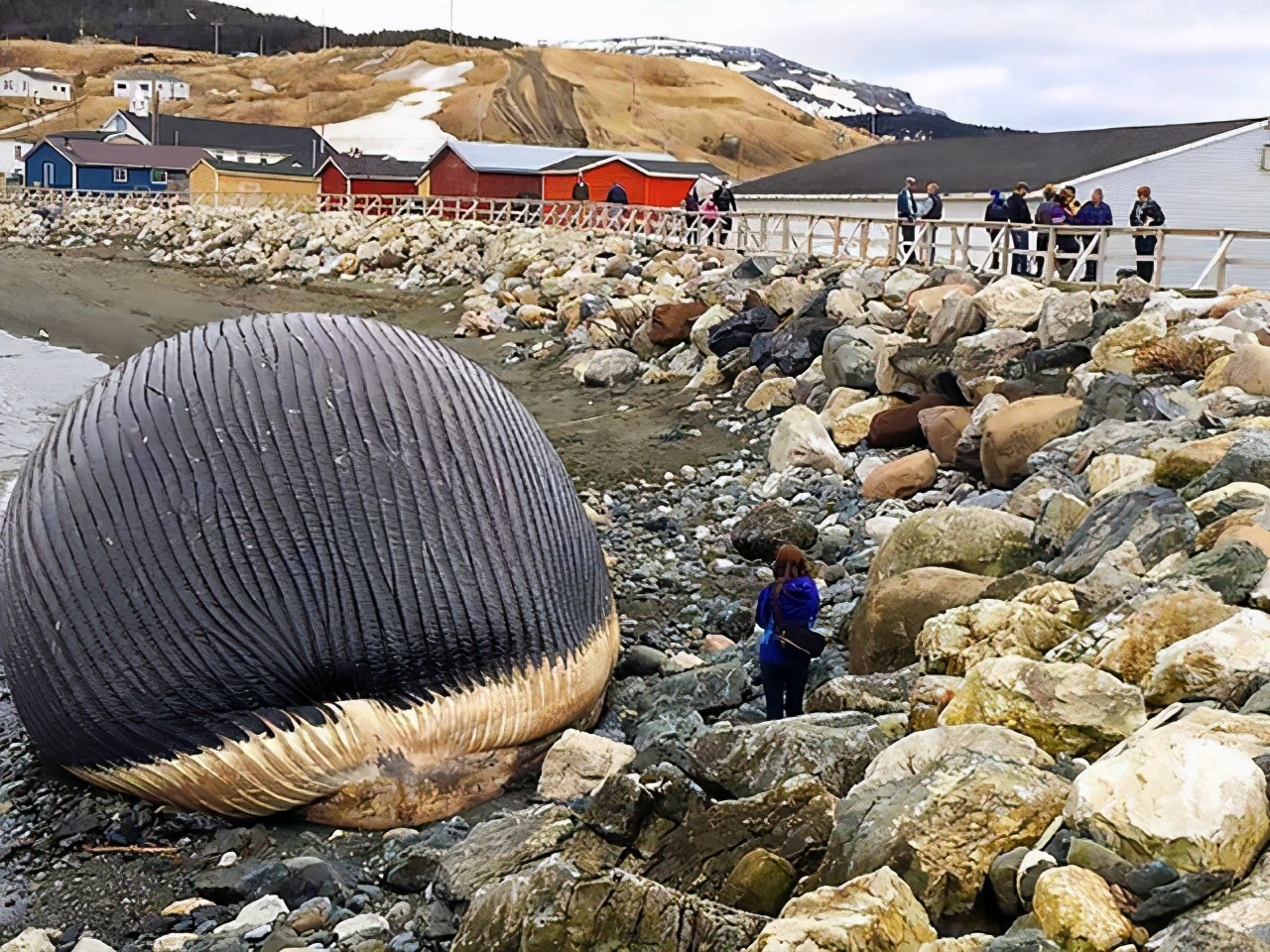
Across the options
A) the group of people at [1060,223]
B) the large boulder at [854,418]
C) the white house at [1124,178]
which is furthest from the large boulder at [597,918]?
the white house at [1124,178]

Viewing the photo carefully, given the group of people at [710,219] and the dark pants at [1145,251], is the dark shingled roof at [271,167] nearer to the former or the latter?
the group of people at [710,219]

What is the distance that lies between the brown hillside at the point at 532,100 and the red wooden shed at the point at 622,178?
56.3 metres

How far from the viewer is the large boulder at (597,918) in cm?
468

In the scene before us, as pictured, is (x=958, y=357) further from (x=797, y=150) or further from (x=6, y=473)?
(x=797, y=150)

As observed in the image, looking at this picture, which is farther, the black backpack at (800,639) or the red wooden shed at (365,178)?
the red wooden shed at (365,178)

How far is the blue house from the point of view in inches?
2945

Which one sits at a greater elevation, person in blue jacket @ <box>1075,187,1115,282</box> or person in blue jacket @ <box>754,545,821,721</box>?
person in blue jacket @ <box>1075,187,1115,282</box>

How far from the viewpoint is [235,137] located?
283 feet

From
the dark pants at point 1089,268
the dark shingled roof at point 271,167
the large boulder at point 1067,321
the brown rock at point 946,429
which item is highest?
the dark shingled roof at point 271,167

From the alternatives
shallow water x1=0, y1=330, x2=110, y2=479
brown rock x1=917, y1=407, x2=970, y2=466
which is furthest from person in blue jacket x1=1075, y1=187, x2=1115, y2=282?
shallow water x1=0, y1=330, x2=110, y2=479

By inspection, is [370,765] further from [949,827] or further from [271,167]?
[271,167]

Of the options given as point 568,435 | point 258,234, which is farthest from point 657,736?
point 258,234

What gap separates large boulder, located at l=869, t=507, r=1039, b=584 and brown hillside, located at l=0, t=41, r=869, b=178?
324ft

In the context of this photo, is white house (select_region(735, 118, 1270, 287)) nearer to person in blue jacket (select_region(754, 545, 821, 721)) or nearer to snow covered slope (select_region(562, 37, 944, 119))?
person in blue jacket (select_region(754, 545, 821, 721))
